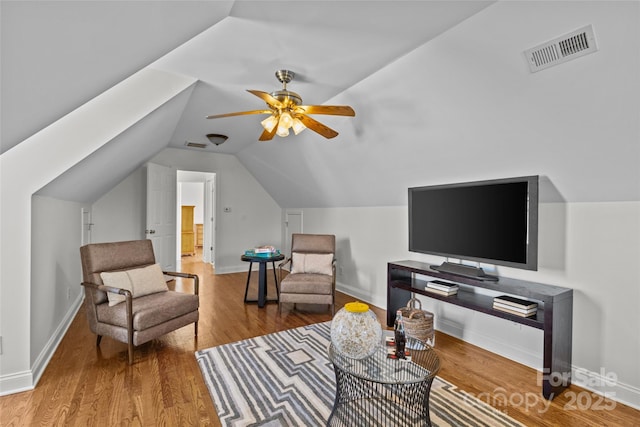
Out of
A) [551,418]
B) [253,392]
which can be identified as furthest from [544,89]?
[253,392]

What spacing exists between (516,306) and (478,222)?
0.79 metres

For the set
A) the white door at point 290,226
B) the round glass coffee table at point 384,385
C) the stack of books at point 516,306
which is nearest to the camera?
the round glass coffee table at point 384,385

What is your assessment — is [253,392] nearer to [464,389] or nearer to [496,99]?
[464,389]

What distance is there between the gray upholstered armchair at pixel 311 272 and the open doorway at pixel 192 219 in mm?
3608

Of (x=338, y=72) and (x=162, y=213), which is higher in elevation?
(x=338, y=72)

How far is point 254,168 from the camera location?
20.1 ft

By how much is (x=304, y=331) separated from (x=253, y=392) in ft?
3.63

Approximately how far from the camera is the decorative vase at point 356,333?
1.82 meters

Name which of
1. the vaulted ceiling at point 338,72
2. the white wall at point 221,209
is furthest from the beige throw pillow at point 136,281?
the white wall at point 221,209

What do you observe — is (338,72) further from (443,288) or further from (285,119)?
(443,288)

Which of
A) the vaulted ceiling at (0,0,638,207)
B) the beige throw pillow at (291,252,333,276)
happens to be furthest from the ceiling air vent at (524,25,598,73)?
the beige throw pillow at (291,252,333,276)

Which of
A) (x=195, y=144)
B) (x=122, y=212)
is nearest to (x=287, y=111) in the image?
(x=195, y=144)

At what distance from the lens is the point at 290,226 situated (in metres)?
6.65

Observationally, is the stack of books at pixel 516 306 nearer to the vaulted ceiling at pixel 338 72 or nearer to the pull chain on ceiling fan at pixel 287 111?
the vaulted ceiling at pixel 338 72
